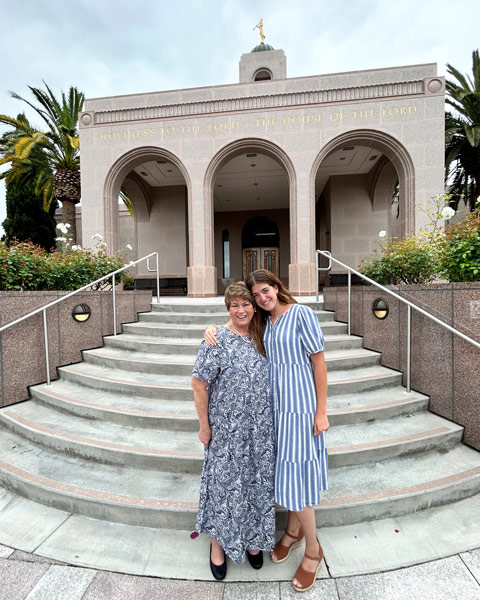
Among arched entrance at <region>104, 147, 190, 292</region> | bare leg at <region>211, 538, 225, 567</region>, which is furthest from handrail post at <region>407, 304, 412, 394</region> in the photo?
arched entrance at <region>104, 147, 190, 292</region>

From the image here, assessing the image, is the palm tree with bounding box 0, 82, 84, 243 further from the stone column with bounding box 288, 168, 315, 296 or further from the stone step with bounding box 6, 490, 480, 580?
the stone step with bounding box 6, 490, 480, 580

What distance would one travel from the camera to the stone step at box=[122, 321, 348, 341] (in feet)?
18.1

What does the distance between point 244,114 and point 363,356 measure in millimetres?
9147

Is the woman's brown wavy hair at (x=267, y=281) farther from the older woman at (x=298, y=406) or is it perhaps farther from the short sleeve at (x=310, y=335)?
the short sleeve at (x=310, y=335)

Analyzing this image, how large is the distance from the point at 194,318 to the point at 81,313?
192 centimetres

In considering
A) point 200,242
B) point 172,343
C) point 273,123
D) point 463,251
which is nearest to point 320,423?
point 463,251

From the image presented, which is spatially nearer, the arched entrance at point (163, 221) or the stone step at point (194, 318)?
the stone step at point (194, 318)

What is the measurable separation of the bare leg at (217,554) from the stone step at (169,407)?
1330 millimetres

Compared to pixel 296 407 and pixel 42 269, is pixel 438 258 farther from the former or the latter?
pixel 42 269

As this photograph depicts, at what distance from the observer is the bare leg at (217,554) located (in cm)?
215

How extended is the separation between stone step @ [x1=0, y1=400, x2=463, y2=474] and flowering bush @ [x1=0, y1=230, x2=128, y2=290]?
2279mm

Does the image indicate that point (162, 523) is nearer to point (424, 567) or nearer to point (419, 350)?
point (424, 567)

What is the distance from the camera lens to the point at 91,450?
3.21 m

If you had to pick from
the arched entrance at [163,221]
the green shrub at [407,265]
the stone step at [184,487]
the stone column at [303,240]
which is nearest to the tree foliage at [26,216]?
the arched entrance at [163,221]
